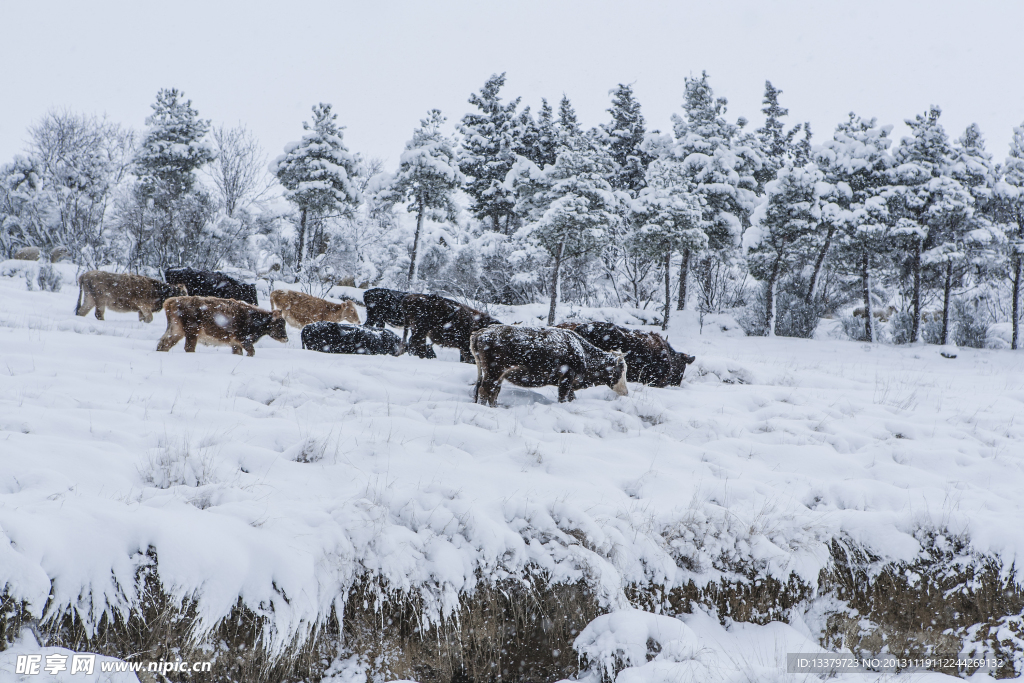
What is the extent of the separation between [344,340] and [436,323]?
138 cm

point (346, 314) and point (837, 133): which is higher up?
point (837, 133)

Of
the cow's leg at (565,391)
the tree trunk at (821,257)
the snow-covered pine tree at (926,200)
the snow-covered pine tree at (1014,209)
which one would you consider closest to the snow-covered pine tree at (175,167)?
the cow's leg at (565,391)

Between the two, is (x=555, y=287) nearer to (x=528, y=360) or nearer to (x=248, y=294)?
(x=248, y=294)

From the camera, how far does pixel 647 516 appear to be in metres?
3.38

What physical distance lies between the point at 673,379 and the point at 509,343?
2779 millimetres

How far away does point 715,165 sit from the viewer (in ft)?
78.9

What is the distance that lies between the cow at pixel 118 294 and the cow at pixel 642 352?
6.51 m

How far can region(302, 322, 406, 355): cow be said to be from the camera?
318 inches

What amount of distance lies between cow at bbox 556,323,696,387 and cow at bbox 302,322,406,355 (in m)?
2.87

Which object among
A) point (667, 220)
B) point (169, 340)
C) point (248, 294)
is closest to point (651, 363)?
point (169, 340)

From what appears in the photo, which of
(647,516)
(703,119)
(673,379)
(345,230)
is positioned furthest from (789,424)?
(345,230)

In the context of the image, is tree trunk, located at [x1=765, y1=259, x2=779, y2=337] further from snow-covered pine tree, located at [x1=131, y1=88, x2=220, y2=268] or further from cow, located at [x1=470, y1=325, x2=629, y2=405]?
snow-covered pine tree, located at [x1=131, y1=88, x2=220, y2=268]

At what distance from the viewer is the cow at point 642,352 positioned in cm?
698

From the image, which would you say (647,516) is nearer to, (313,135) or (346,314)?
(346,314)
